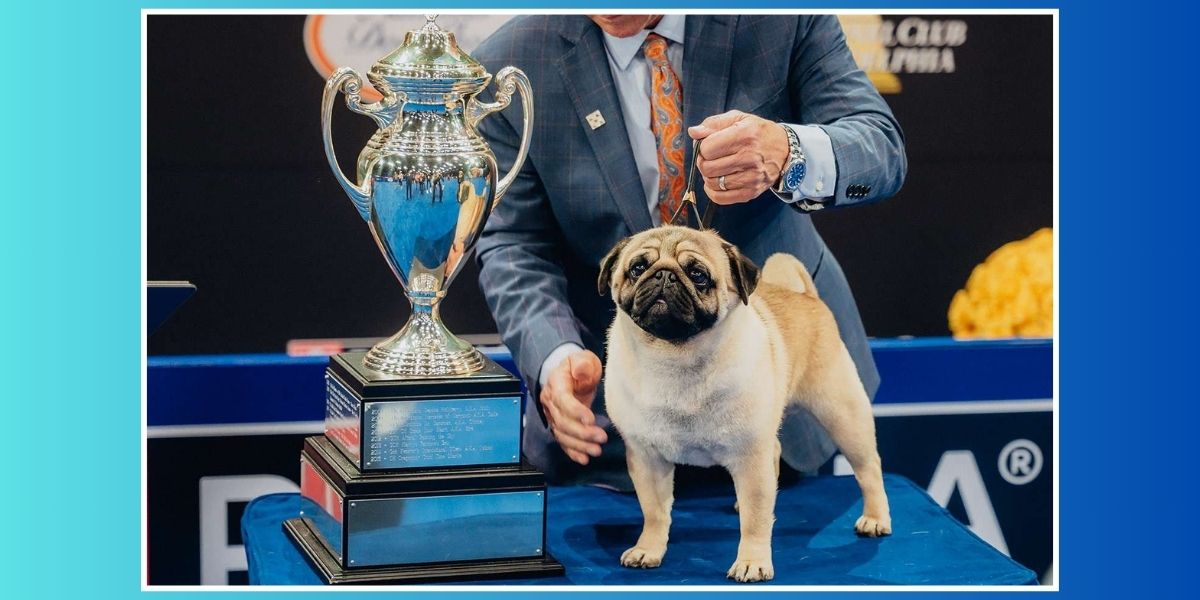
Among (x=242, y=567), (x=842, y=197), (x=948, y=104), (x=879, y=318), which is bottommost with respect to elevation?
(x=242, y=567)

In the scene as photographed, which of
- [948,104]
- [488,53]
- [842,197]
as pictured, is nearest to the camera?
[842,197]

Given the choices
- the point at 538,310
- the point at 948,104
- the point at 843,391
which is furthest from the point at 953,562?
the point at 948,104

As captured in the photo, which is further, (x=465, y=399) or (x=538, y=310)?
(x=538, y=310)

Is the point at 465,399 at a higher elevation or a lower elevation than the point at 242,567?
higher

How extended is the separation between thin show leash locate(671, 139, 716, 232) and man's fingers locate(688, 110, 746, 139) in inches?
1.3

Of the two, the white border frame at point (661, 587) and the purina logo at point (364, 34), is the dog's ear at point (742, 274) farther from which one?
the purina logo at point (364, 34)

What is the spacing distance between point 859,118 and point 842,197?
187 mm

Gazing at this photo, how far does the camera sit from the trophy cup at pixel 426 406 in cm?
276

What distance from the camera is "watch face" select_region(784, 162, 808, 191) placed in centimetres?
292

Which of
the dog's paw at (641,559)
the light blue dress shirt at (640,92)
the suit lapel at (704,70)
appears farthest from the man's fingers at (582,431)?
the suit lapel at (704,70)

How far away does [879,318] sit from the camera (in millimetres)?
3611

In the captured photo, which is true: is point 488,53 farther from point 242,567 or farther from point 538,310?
point 242,567

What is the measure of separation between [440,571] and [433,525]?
0.09m

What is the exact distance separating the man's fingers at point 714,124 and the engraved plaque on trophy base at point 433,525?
0.68 meters
